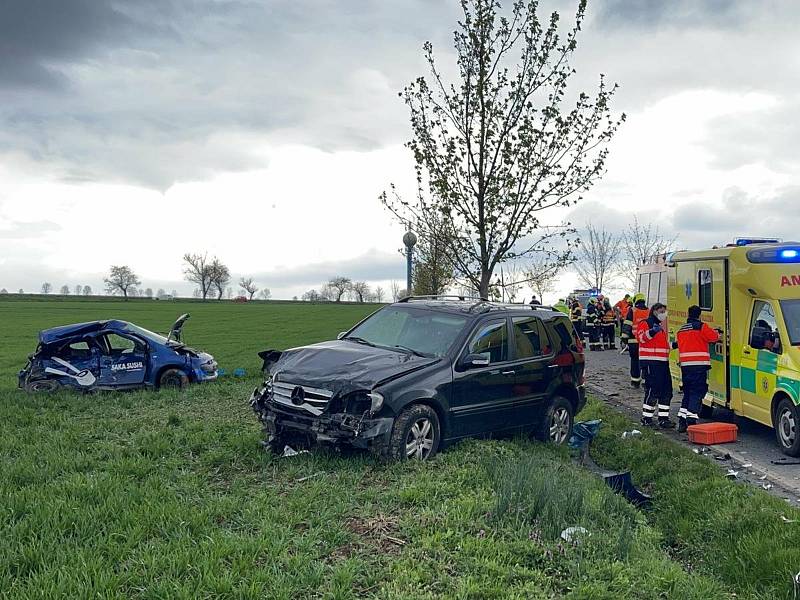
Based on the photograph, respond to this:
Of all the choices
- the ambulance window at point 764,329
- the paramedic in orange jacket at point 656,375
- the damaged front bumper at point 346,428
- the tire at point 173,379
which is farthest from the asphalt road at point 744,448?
the tire at point 173,379

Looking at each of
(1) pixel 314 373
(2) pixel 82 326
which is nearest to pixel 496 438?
(1) pixel 314 373

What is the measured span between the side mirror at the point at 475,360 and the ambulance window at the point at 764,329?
4.19m

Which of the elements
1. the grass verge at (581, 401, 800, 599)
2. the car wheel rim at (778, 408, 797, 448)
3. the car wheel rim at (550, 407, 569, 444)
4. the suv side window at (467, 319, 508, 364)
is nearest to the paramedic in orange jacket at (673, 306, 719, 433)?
the car wheel rim at (778, 408, 797, 448)

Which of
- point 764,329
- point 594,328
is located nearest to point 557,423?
point 764,329

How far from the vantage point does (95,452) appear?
22.0 feet

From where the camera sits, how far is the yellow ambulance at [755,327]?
28.2 feet

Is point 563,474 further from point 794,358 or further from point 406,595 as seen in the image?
point 794,358

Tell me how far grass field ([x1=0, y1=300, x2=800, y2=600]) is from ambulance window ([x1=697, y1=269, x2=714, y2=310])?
3.62 m

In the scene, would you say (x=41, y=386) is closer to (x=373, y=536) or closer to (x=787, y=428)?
(x=373, y=536)

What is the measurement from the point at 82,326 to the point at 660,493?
9633 mm

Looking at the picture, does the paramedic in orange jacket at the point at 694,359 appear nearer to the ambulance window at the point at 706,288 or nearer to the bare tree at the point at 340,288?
the ambulance window at the point at 706,288

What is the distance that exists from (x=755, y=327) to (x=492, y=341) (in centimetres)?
425

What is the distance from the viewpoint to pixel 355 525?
4.79 metres

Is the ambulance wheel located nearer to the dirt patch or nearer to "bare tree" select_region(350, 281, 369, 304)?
the dirt patch
